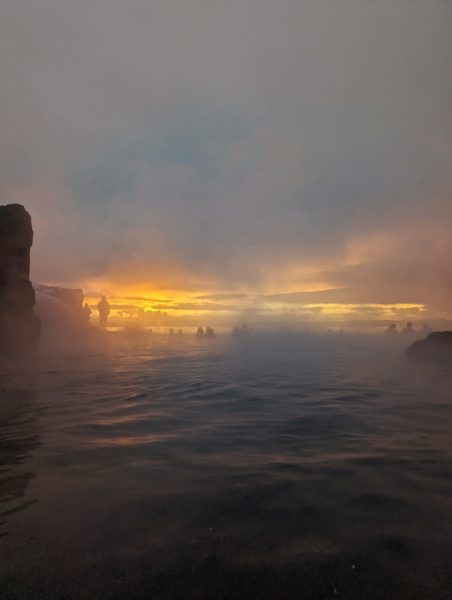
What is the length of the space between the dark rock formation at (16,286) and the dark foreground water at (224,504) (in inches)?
1054

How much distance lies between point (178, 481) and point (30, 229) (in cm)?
4279

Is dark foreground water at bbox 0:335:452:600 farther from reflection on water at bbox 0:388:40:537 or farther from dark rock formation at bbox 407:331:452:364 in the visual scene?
dark rock formation at bbox 407:331:452:364

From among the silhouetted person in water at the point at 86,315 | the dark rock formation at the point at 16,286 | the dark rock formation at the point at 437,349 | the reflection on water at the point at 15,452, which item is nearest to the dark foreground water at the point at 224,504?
the reflection on water at the point at 15,452

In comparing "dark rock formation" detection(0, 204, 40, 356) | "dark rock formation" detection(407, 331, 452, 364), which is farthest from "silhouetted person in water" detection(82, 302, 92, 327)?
"dark rock formation" detection(407, 331, 452, 364)

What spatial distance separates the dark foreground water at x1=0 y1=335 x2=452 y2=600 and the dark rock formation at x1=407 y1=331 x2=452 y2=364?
85.2 ft

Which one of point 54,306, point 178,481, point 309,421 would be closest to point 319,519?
point 178,481

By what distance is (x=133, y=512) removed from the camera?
5.72 meters

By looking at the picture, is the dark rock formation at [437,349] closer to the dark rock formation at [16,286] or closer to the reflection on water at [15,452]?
the reflection on water at [15,452]

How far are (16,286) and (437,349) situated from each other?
156 ft

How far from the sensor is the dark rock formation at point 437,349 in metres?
34.9

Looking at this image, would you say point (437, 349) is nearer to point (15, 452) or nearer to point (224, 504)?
point (224, 504)

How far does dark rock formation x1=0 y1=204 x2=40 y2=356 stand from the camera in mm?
35562

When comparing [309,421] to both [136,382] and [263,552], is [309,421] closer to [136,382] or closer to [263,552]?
[263,552]

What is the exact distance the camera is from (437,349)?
35.8m
